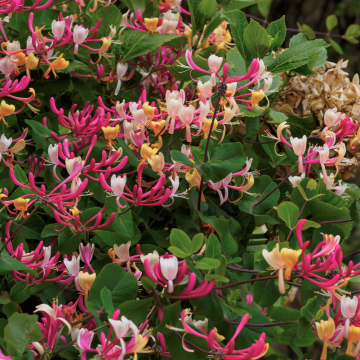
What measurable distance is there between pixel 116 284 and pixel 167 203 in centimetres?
15

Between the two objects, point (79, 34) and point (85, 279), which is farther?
point (79, 34)

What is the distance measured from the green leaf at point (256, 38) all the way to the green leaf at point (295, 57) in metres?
0.03

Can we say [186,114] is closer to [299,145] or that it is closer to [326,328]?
[299,145]

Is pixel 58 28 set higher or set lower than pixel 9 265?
higher

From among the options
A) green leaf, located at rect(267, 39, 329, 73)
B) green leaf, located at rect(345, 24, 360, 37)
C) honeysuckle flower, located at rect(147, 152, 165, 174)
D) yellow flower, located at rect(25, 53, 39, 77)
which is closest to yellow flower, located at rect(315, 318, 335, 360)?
honeysuckle flower, located at rect(147, 152, 165, 174)

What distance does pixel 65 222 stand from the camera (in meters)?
0.44

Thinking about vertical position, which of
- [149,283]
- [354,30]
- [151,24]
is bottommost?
[354,30]

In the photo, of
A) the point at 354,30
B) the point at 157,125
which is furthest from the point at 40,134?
the point at 354,30

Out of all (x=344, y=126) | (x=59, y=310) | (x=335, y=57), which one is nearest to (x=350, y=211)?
(x=344, y=126)

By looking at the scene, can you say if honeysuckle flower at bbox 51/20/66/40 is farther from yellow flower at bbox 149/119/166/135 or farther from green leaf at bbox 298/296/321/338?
green leaf at bbox 298/296/321/338

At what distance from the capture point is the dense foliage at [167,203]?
1.21 feet

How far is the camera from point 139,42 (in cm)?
61

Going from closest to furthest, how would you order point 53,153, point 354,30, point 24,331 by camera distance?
1. point 24,331
2. point 53,153
3. point 354,30

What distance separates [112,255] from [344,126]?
299 mm
